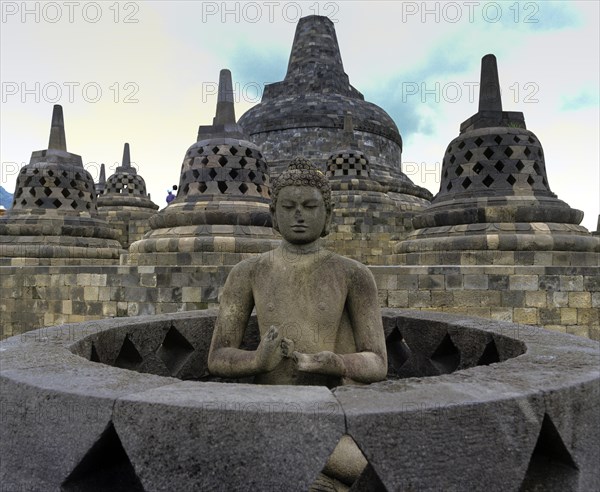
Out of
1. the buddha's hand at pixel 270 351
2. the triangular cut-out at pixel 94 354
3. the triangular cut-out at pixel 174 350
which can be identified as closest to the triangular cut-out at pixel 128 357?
the triangular cut-out at pixel 174 350

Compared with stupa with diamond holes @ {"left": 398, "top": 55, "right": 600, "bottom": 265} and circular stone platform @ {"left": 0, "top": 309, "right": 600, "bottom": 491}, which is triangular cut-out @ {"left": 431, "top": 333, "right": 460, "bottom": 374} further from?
stupa with diamond holes @ {"left": 398, "top": 55, "right": 600, "bottom": 265}

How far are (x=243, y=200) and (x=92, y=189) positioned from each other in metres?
5.14

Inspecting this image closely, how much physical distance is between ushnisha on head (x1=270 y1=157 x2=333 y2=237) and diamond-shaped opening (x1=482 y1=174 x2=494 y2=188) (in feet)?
19.0

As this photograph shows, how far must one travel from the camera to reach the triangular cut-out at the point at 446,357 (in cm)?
306

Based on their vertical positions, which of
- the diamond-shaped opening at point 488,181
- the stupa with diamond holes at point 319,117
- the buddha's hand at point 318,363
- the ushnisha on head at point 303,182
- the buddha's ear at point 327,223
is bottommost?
the buddha's hand at point 318,363

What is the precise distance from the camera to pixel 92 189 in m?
10.8

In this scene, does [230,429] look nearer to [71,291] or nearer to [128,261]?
[71,291]

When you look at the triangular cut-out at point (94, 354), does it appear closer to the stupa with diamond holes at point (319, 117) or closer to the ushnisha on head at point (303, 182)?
the ushnisha on head at point (303, 182)

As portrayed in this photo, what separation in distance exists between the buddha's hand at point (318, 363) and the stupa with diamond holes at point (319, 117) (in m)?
16.5

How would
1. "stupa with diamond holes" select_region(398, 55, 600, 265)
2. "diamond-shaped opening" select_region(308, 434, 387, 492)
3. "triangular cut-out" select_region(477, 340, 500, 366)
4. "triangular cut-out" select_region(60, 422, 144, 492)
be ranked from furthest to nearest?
"stupa with diamond holes" select_region(398, 55, 600, 265) < "triangular cut-out" select_region(477, 340, 500, 366) < "diamond-shaped opening" select_region(308, 434, 387, 492) < "triangular cut-out" select_region(60, 422, 144, 492)

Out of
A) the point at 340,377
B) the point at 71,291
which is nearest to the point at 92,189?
the point at 71,291

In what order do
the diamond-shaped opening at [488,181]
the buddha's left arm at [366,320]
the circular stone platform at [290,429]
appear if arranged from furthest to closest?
the diamond-shaped opening at [488,181]
the buddha's left arm at [366,320]
the circular stone platform at [290,429]

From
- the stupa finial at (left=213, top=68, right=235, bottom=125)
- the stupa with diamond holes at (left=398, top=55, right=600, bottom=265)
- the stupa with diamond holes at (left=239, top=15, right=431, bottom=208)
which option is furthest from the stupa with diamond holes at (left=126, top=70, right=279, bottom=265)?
the stupa with diamond holes at (left=239, top=15, right=431, bottom=208)

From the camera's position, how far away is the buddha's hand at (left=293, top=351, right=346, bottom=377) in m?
1.94
